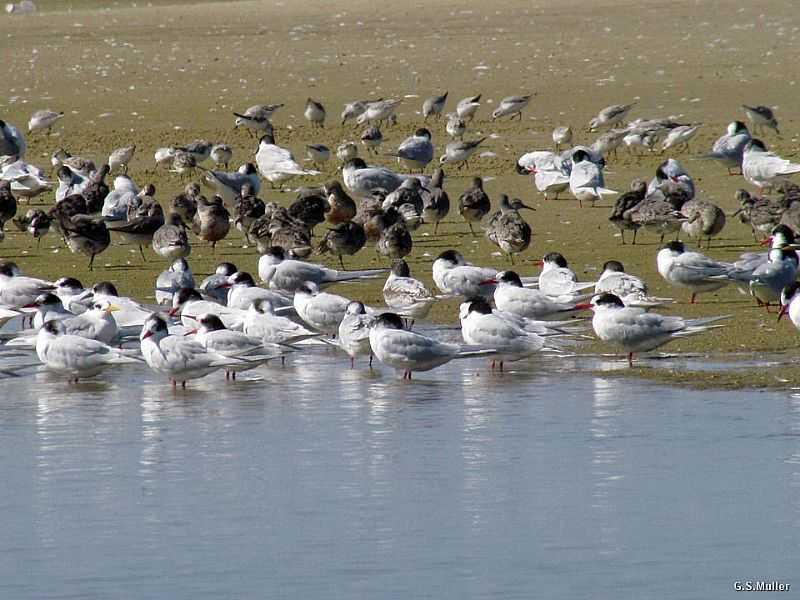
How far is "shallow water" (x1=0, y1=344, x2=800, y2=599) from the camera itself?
734 centimetres

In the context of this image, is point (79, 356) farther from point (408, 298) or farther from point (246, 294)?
point (408, 298)

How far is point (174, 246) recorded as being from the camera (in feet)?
55.8

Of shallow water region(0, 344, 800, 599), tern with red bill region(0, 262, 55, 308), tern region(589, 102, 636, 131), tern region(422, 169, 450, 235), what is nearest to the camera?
shallow water region(0, 344, 800, 599)

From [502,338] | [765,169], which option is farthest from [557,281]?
[765,169]

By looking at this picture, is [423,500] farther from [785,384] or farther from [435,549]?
[785,384]

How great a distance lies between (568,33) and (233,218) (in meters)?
22.2

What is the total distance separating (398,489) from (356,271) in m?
7.58

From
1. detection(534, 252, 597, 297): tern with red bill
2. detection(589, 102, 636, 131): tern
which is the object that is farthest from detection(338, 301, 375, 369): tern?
detection(589, 102, 636, 131): tern

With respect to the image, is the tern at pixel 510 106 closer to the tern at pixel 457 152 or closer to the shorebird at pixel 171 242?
the tern at pixel 457 152

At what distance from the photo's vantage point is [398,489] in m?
8.72

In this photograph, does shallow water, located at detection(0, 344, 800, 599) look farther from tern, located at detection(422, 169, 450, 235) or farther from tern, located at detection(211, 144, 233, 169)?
tern, located at detection(211, 144, 233, 169)

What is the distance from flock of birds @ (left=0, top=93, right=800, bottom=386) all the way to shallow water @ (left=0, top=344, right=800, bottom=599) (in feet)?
1.15

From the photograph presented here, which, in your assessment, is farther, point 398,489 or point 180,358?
point 180,358

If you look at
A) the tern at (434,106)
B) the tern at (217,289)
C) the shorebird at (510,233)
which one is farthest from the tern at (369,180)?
the tern at (434,106)
